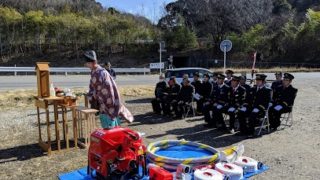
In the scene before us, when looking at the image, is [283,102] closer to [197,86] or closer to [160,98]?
[197,86]

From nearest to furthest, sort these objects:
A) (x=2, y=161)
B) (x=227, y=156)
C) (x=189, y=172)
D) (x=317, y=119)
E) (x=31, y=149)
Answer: (x=189, y=172)
(x=227, y=156)
(x=2, y=161)
(x=31, y=149)
(x=317, y=119)

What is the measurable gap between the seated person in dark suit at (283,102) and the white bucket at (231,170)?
4.43 meters

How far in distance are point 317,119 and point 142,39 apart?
1418 inches

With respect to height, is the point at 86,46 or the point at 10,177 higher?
the point at 86,46

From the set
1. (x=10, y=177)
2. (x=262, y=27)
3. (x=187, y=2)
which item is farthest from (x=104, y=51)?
(x=10, y=177)

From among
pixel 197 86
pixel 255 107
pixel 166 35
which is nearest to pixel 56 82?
pixel 197 86

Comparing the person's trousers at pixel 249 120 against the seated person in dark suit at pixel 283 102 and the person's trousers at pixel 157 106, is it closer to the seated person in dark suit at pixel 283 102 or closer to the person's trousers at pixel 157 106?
the seated person in dark suit at pixel 283 102

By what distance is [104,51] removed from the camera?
144 ft

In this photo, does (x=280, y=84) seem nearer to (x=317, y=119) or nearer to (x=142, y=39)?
(x=317, y=119)

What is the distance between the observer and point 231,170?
219 inches

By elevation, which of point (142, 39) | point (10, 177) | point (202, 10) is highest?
point (202, 10)

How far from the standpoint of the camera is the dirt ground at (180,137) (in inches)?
261

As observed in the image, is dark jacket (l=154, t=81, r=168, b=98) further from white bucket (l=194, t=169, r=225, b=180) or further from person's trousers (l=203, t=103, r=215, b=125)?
white bucket (l=194, t=169, r=225, b=180)

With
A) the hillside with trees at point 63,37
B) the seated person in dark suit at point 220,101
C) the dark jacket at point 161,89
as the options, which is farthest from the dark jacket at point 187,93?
the hillside with trees at point 63,37
